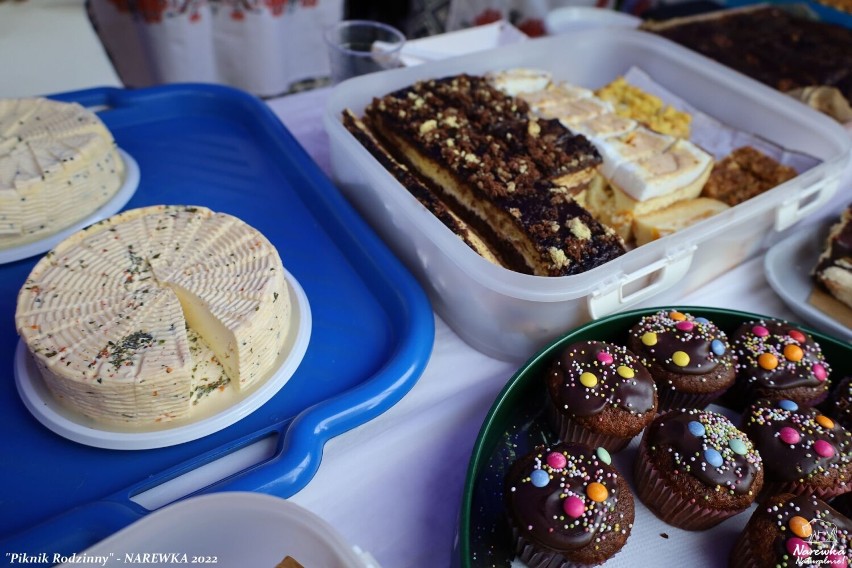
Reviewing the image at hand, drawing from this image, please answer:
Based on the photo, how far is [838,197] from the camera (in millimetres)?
2113

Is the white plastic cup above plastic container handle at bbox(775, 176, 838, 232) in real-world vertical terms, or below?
above

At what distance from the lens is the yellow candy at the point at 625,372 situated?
1.32 meters

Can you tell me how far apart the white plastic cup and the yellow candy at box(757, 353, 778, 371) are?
1.62 metres

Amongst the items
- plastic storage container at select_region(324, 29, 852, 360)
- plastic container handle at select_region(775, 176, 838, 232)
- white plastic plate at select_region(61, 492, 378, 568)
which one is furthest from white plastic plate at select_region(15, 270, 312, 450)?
plastic container handle at select_region(775, 176, 838, 232)

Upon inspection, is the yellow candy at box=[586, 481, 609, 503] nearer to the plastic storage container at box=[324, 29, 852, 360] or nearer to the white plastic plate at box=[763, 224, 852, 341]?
the plastic storage container at box=[324, 29, 852, 360]

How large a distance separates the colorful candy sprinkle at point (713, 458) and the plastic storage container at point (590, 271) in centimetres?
39

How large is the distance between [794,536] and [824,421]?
323 mm

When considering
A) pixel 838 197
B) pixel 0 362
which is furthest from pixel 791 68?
pixel 0 362

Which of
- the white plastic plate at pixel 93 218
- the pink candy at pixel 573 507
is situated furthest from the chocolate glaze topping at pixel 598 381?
the white plastic plate at pixel 93 218

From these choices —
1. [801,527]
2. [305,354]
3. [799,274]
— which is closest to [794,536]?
[801,527]

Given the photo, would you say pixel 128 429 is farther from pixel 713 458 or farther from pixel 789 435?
pixel 789 435

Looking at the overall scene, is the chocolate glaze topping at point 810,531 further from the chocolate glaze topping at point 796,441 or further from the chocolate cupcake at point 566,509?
the chocolate cupcake at point 566,509

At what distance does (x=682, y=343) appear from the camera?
4.63 feet

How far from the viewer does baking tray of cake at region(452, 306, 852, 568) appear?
115 cm
